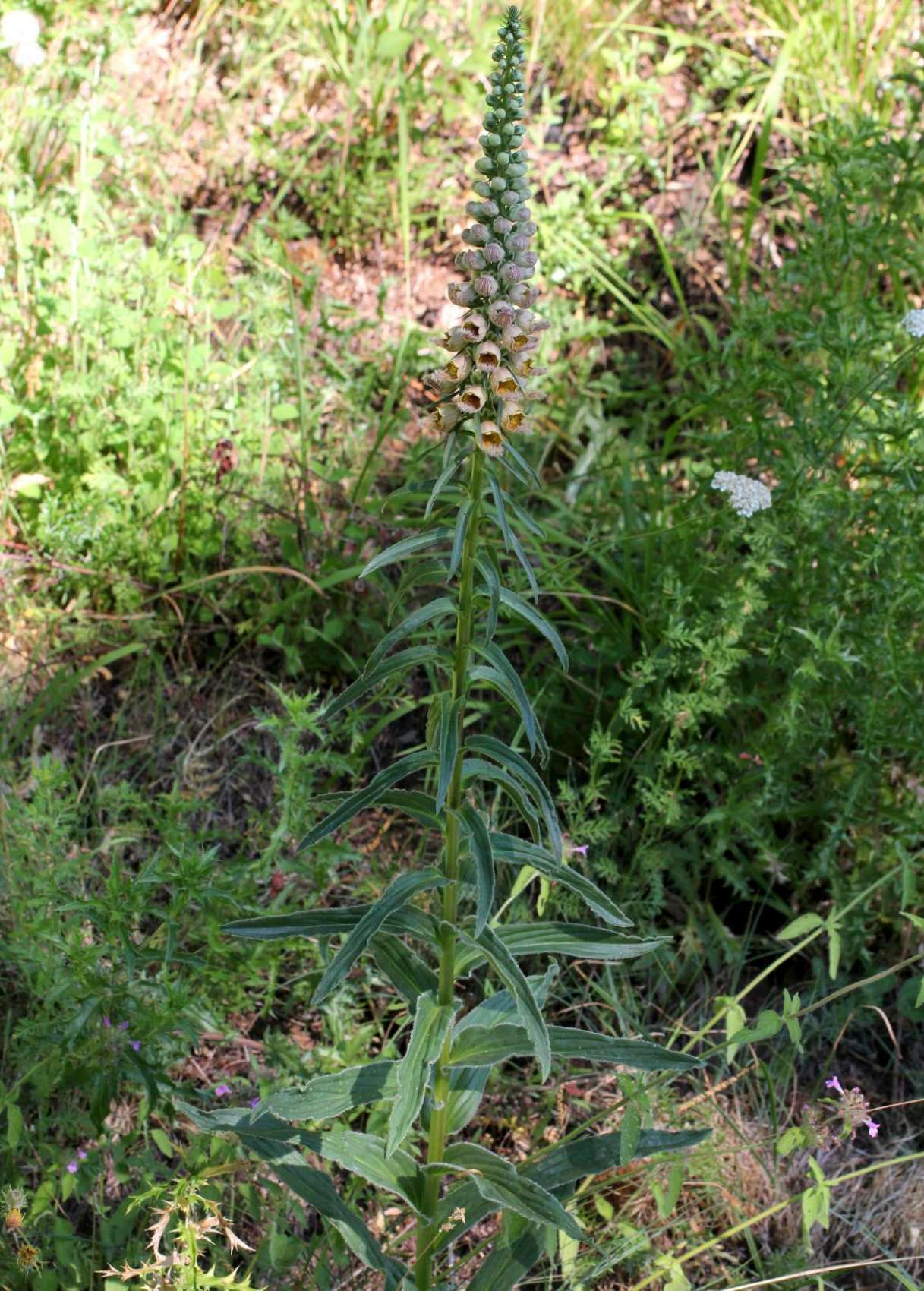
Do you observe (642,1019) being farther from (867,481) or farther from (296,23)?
(296,23)

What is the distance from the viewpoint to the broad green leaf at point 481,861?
1.68 metres

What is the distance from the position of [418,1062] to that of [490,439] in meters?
0.86

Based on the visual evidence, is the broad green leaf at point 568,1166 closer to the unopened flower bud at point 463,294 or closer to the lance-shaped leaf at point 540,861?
the lance-shaped leaf at point 540,861

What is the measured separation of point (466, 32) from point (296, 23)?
60 centimetres

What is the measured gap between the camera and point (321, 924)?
187 cm

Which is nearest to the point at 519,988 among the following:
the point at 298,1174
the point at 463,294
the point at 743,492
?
the point at 298,1174

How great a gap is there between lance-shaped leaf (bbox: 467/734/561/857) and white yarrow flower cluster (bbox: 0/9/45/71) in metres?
3.15

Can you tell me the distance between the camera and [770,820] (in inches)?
112

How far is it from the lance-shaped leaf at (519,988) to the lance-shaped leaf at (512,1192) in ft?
0.63

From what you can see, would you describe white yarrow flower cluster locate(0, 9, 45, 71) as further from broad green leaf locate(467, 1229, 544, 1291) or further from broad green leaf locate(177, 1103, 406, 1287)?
broad green leaf locate(467, 1229, 544, 1291)

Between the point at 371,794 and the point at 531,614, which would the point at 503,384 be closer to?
the point at 531,614

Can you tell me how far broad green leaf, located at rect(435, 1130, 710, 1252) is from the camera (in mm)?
1965

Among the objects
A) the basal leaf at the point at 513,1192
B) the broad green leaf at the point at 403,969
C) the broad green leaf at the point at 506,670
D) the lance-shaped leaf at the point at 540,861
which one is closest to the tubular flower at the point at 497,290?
the broad green leaf at the point at 506,670

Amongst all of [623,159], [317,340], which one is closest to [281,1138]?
[317,340]
